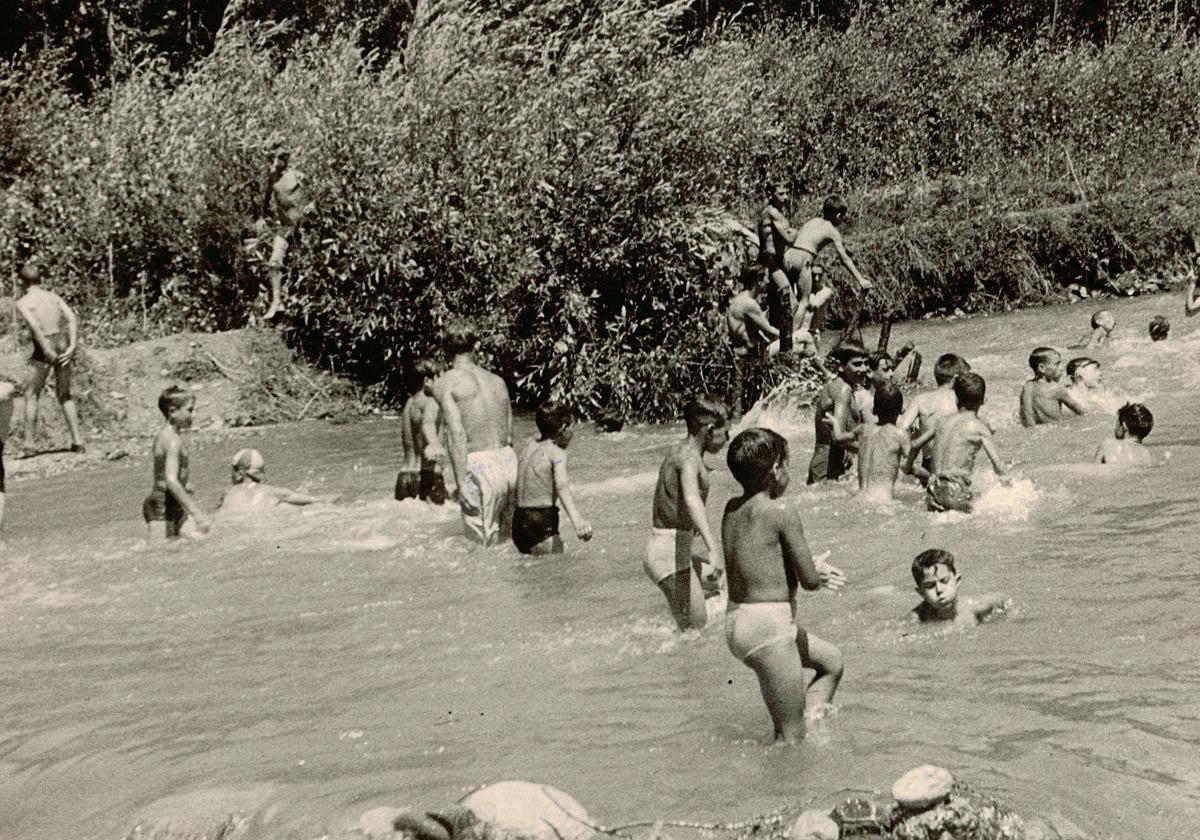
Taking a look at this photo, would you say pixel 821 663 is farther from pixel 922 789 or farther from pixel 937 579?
pixel 937 579

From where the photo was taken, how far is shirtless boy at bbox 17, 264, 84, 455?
1641 centimetres

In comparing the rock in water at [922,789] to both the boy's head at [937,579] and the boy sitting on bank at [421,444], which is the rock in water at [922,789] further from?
the boy sitting on bank at [421,444]

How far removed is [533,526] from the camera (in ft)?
34.4

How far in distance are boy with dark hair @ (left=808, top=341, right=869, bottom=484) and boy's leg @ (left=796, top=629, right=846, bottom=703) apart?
5582 millimetres

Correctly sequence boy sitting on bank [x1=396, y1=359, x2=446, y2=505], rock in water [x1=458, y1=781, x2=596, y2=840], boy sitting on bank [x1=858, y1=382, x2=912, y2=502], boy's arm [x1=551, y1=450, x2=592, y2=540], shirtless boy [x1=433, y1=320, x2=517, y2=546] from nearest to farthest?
rock in water [x1=458, y1=781, x2=596, y2=840], boy's arm [x1=551, y1=450, x2=592, y2=540], shirtless boy [x1=433, y1=320, x2=517, y2=546], boy sitting on bank [x1=858, y1=382, x2=912, y2=502], boy sitting on bank [x1=396, y1=359, x2=446, y2=505]

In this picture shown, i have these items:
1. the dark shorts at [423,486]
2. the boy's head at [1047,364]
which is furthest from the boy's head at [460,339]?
the boy's head at [1047,364]

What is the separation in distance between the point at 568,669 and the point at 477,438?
117 inches

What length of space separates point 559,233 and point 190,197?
4969 mm

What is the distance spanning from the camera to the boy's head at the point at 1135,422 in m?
12.1

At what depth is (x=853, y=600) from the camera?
30.9ft

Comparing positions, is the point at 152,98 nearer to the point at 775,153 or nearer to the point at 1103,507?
the point at 775,153

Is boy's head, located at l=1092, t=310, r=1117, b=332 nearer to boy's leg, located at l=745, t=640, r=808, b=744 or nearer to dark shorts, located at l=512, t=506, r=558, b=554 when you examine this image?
dark shorts, located at l=512, t=506, r=558, b=554

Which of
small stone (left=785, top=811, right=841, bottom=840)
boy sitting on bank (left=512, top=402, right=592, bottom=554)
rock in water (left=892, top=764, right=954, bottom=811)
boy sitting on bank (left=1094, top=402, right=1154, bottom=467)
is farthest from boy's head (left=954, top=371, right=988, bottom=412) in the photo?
small stone (left=785, top=811, right=841, bottom=840)

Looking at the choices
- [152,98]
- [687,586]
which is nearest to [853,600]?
[687,586]
